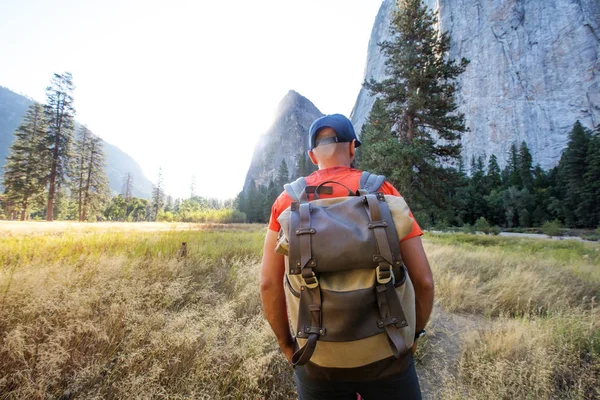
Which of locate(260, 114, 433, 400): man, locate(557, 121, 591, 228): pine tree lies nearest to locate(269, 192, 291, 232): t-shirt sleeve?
locate(260, 114, 433, 400): man

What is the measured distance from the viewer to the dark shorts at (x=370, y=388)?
43.3 inches

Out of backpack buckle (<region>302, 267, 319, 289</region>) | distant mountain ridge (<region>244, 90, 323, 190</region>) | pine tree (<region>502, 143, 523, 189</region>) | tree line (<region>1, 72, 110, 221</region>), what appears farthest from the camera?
distant mountain ridge (<region>244, 90, 323, 190</region>)

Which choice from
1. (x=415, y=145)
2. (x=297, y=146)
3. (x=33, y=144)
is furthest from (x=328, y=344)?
(x=297, y=146)

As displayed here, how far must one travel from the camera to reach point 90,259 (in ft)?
12.8

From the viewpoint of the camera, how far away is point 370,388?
110 cm

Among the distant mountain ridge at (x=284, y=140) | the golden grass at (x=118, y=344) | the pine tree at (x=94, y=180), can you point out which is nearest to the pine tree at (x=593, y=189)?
the golden grass at (x=118, y=344)

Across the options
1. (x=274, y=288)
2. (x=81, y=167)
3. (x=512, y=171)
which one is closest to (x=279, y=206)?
(x=274, y=288)

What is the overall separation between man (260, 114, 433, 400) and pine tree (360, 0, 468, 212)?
12.3 metres

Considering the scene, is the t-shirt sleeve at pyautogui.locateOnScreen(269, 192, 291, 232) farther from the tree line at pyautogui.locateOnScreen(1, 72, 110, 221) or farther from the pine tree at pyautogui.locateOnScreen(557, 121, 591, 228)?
the pine tree at pyautogui.locateOnScreen(557, 121, 591, 228)

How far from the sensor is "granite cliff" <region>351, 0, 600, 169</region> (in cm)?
4912

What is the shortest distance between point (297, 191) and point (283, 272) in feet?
1.45

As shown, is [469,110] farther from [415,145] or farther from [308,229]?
[308,229]

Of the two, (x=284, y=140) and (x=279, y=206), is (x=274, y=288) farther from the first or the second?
(x=284, y=140)

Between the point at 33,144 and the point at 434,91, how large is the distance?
37.8 m
